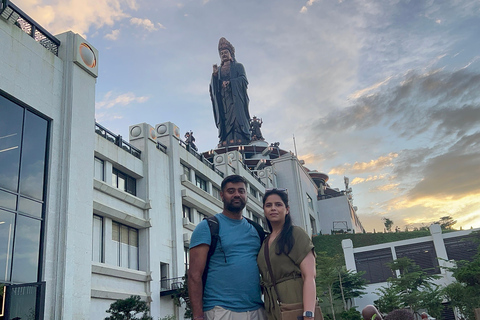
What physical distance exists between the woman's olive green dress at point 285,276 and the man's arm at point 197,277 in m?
0.52

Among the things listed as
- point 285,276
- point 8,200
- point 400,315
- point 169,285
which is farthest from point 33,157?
point 285,276

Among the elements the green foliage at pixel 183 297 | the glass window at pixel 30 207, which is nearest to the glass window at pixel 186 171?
the green foliage at pixel 183 297

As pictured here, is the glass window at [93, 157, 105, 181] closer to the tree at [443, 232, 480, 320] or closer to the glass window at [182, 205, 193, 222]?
the glass window at [182, 205, 193, 222]

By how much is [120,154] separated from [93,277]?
21.8 ft

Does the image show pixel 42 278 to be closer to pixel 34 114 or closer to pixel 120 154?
pixel 34 114

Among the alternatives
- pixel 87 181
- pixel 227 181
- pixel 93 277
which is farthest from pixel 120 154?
pixel 227 181

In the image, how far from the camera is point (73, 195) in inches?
707

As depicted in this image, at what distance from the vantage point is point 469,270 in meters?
24.5

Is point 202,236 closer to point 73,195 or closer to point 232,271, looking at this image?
Result: point 232,271

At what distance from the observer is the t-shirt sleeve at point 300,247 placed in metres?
3.92

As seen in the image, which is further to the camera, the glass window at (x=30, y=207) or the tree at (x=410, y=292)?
the tree at (x=410, y=292)

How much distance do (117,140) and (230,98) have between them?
131 ft

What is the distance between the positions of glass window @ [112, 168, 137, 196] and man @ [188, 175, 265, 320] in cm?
2039

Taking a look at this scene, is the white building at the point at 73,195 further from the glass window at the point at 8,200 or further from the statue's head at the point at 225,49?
the statue's head at the point at 225,49
